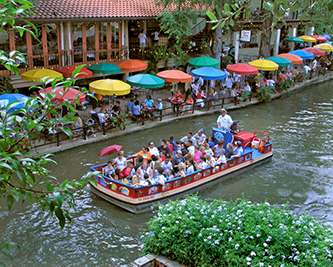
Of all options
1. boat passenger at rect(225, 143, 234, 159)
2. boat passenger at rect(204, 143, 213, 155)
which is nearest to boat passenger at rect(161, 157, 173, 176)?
boat passenger at rect(204, 143, 213, 155)

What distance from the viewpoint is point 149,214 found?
469 inches

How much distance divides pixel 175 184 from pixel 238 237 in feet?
17.8

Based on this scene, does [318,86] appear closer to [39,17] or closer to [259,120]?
[259,120]

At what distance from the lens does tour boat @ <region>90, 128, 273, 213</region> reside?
38.6ft

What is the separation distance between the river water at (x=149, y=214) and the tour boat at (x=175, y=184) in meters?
0.29

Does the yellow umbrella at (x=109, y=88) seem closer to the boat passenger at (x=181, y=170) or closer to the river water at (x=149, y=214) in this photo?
the river water at (x=149, y=214)

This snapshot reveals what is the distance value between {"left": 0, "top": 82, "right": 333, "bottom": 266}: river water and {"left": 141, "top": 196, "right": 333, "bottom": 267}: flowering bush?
8.30 ft

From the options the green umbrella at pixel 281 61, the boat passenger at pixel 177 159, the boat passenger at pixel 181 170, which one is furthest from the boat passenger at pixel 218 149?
the green umbrella at pixel 281 61

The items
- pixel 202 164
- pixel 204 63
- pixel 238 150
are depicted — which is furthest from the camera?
pixel 204 63

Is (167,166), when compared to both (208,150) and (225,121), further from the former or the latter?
(225,121)

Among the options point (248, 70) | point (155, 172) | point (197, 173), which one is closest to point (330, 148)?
point (248, 70)

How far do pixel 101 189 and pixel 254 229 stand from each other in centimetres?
629

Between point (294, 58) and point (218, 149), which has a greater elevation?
point (294, 58)

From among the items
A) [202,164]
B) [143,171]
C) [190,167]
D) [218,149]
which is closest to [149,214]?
[143,171]
